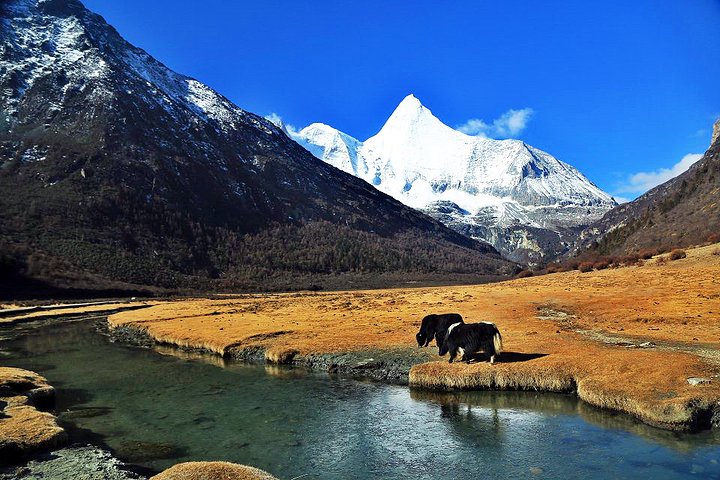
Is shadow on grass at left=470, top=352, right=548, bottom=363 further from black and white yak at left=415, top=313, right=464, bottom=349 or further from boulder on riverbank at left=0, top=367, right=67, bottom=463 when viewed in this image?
boulder on riverbank at left=0, top=367, right=67, bottom=463

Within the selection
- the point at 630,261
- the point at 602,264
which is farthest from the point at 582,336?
the point at 602,264

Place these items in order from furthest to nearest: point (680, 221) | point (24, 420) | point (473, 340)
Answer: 1. point (680, 221)
2. point (473, 340)
3. point (24, 420)

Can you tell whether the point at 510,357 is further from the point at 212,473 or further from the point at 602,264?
the point at 602,264

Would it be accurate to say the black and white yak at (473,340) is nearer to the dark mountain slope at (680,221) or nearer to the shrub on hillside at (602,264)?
the shrub on hillside at (602,264)

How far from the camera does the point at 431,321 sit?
33.8 meters

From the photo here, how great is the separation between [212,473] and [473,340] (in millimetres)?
18645

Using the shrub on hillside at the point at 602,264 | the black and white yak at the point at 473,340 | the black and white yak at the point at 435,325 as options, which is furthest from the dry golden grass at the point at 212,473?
the shrub on hillside at the point at 602,264

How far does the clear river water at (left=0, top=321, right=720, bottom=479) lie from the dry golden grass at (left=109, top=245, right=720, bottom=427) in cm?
117

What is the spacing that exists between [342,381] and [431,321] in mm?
8300

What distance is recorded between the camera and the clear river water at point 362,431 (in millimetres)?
15766

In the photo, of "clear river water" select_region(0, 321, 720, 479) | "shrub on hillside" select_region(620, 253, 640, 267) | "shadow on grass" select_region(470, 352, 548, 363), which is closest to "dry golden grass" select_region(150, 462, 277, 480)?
"clear river water" select_region(0, 321, 720, 479)

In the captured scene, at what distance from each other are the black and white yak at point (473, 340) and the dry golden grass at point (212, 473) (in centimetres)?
1748

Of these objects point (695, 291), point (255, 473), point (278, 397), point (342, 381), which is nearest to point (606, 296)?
→ point (695, 291)

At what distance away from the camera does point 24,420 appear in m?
19.6
